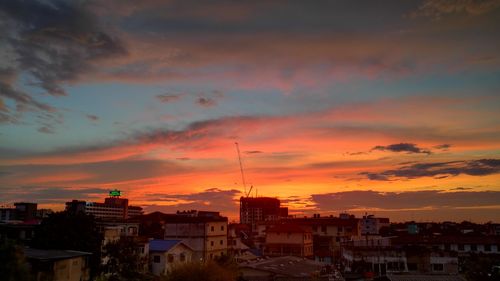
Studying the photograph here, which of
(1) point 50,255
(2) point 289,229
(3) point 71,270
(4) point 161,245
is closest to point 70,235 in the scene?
(3) point 71,270

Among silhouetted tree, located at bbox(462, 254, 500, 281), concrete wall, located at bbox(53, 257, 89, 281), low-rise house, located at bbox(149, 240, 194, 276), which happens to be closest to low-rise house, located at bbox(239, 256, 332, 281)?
low-rise house, located at bbox(149, 240, 194, 276)

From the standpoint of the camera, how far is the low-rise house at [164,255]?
56.9 metres

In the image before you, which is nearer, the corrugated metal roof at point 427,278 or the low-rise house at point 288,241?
the corrugated metal roof at point 427,278

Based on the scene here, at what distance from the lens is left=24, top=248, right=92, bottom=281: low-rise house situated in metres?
33.0

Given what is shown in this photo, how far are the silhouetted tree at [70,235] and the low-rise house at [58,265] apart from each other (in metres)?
3.37

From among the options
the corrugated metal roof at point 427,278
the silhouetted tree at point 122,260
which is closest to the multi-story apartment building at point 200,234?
the silhouetted tree at point 122,260

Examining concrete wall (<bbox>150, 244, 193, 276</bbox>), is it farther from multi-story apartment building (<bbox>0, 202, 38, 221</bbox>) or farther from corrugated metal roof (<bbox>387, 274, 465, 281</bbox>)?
multi-story apartment building (<bbox>0, 202, 38, 221</bbox>)

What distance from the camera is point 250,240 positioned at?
101938 millimetres

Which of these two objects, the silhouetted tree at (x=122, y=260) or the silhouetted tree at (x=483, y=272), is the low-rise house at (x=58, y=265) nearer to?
the silhouetted tree at (x=122, y=260)

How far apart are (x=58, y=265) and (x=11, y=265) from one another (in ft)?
38.2

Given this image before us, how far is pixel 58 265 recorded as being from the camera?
115 feet

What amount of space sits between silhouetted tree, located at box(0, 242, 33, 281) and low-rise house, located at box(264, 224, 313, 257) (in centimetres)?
6457

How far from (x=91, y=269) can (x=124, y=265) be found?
5.69m

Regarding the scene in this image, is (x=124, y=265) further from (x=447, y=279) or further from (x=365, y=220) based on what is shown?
(x=365, y=220)
